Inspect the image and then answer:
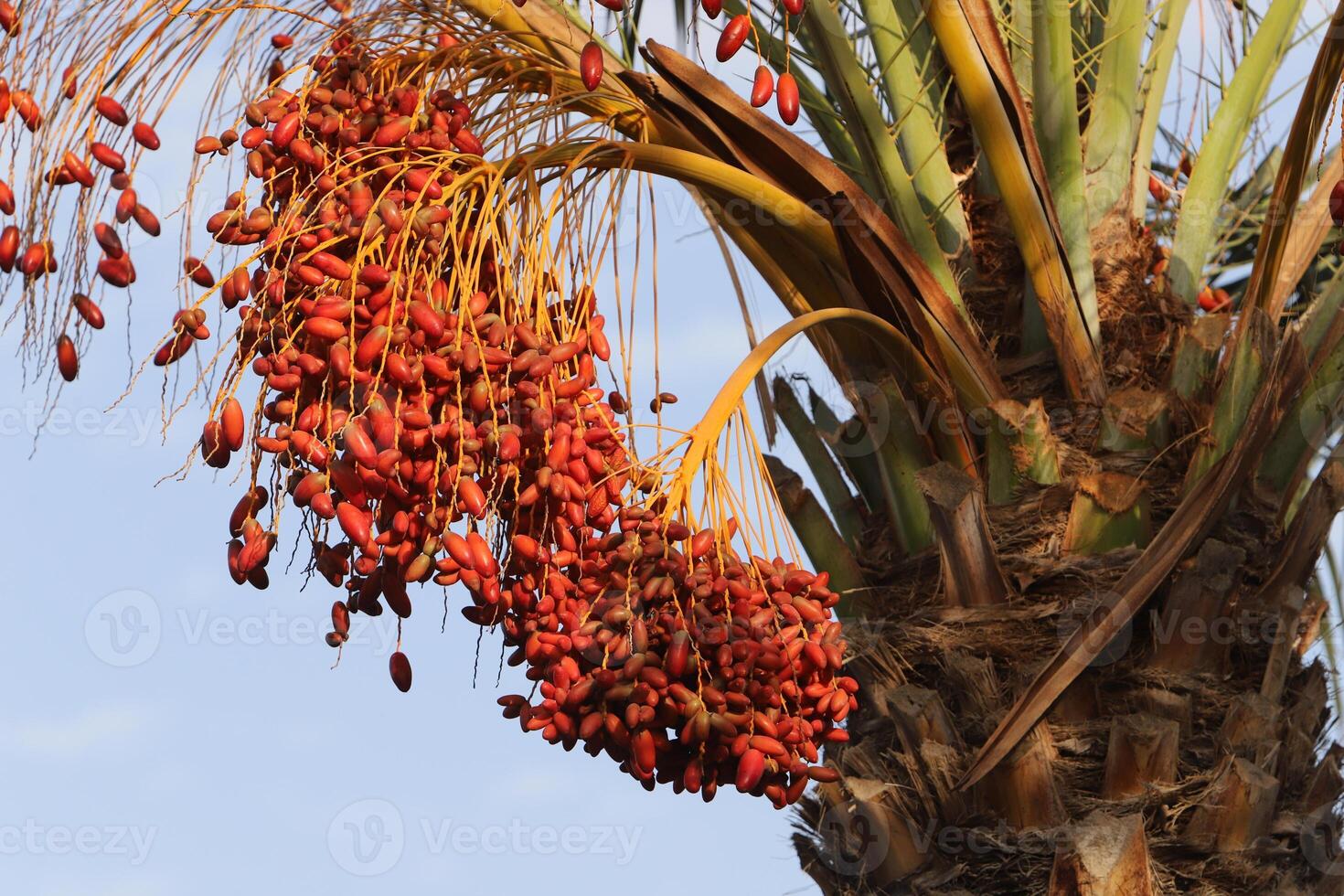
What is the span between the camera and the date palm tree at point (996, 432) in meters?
3.07

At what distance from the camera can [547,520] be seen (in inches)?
106

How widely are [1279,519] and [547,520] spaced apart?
5.16 ft

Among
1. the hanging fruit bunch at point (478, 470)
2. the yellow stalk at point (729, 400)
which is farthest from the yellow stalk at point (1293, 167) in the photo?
the hanging fruit bunch at point (478, 470)

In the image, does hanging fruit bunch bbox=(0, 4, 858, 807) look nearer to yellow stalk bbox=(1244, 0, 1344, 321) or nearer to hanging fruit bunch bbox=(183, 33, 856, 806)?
hanging fruit bunch bbox=(183, 33, 856, 806)

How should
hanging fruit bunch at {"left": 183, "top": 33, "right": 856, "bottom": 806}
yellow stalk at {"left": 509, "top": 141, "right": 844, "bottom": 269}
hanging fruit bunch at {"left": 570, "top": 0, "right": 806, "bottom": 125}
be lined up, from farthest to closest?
yellow stalk at {"left": 509, "top": 141, "right": 844, "bottom": 269} → hanging fruit bunch at {"left": 570, "top": 0, "right": 806, "bottom": 125} → hanging fruit bunch at {"left": 183, "top": 33, "right": 856, "bottom": 806}

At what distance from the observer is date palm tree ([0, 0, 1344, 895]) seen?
3.07 metres

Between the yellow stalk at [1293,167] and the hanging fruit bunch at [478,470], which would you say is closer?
the hanging fruit bunch at [478,470]

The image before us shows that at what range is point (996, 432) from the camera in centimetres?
342

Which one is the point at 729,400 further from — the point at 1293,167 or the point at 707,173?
the point at 1293,167

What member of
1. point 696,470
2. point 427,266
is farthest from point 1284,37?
point 427,266

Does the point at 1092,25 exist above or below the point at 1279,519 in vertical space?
above

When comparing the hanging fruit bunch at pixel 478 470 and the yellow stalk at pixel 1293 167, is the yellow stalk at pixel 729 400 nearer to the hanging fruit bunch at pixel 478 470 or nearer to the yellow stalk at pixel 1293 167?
the hanging fruit bunch at pixel 478 470

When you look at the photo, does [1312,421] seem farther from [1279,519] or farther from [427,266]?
[427,266]

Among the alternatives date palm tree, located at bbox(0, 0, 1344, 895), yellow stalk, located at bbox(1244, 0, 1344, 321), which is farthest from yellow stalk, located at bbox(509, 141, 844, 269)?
yellow stalk, located at bbox(1244, 0, 1344, 321)
